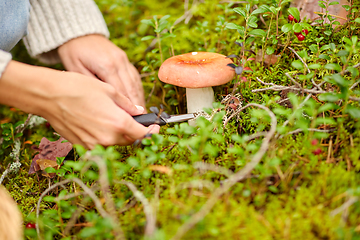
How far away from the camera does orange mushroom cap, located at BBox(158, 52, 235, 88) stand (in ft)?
5.41

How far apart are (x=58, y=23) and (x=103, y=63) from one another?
674mm

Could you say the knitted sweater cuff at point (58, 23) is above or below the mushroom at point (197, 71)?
above

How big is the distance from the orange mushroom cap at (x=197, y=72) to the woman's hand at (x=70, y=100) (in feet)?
1.64

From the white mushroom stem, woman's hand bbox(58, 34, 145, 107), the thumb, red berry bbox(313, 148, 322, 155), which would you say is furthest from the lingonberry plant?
woman's hand bbox(58, 34, 145, 107)

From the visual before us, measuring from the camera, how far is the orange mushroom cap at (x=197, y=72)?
165cm

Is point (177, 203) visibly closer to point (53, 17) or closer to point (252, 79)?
point (252, 79)

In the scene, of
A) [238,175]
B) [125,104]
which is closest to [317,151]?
[238,175]

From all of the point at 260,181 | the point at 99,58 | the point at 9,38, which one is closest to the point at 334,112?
the point at 260,181

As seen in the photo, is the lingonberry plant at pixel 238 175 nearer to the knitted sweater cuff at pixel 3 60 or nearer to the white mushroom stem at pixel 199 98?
the white mushroom stem at pixel 199 98

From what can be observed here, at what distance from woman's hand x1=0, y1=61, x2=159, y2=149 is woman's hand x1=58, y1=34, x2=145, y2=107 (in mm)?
706

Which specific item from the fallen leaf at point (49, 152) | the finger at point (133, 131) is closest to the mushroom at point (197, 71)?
the finger at point (133, 131)

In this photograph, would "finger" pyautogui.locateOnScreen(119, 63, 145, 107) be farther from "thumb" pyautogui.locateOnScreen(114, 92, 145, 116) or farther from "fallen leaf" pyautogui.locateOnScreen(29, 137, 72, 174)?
"fallen leaf" pyautogui.locateOnScreen(29, 137, 72, 174)

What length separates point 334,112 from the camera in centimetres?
149

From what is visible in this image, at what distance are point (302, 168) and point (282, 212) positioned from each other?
279 mm
